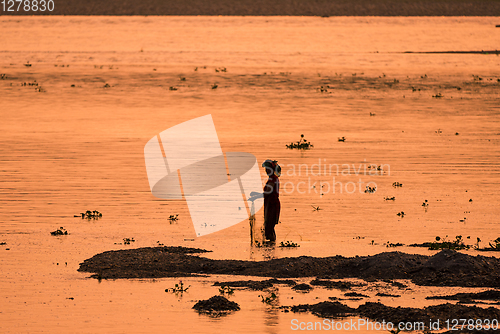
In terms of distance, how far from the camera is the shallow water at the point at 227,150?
13016 mm

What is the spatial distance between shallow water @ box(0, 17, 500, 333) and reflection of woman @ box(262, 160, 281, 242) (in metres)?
0.64

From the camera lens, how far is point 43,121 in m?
37.1

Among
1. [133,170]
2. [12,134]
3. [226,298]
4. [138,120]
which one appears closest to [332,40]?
[138,120]

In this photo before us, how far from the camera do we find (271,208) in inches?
647

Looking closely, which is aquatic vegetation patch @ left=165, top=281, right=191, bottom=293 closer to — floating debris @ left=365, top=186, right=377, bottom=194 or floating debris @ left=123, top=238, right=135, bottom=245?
floating debris @ left=123, top=238, right=135, bottom=245

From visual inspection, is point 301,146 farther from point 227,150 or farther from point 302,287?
point 302,287

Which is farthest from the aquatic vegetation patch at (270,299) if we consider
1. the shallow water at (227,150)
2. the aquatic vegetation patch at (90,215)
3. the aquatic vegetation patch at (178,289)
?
the aquatic vegetation patch at (90,215)

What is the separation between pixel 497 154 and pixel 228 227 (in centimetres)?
1469

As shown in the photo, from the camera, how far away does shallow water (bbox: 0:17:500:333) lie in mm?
13016

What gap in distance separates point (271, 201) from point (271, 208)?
145 mm

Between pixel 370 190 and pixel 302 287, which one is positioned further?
pixel 370 190
